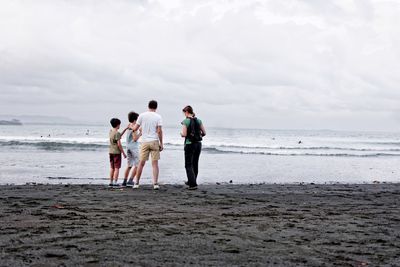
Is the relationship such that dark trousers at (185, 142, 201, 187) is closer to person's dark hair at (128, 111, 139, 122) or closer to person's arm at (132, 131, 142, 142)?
person's arm at (132, 131, 142, 142)

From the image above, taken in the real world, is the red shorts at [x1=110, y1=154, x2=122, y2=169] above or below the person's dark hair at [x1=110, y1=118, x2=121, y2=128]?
below

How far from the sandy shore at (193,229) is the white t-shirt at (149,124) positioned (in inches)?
51.0

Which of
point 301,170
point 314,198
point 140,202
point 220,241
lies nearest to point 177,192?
point 140,202

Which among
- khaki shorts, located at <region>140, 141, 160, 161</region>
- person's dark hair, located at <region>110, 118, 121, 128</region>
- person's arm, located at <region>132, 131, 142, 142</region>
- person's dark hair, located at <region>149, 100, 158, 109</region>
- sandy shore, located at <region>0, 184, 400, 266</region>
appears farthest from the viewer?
person's dark hair, located at <region>110, 118, 121, 128</region>

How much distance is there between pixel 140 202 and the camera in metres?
9.10

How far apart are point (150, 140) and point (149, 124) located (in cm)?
38

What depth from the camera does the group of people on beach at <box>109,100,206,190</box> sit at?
11.1 meters

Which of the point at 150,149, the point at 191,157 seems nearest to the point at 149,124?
the point at 150,149

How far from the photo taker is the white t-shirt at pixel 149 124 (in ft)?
36.1

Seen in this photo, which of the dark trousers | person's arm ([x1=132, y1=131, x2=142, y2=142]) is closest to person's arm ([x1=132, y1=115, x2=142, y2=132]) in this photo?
person's arm ([x1=132, y1=131, x2=142, y2=142])

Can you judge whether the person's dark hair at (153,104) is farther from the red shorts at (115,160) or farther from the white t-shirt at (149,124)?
the red shorts at (115,160)

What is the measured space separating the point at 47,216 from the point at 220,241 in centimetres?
298

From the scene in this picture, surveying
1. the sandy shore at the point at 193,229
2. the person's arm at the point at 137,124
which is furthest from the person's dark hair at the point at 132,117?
the sandy shore at the point at 193,229

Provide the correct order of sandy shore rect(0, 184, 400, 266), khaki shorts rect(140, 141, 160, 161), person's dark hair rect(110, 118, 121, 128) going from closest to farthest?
sandy shore rect(0, 184, 400, 266)
khaki shorts rect(140, 141, 160, 161)
person's dark hair rect(110, 118, 121, 128)
